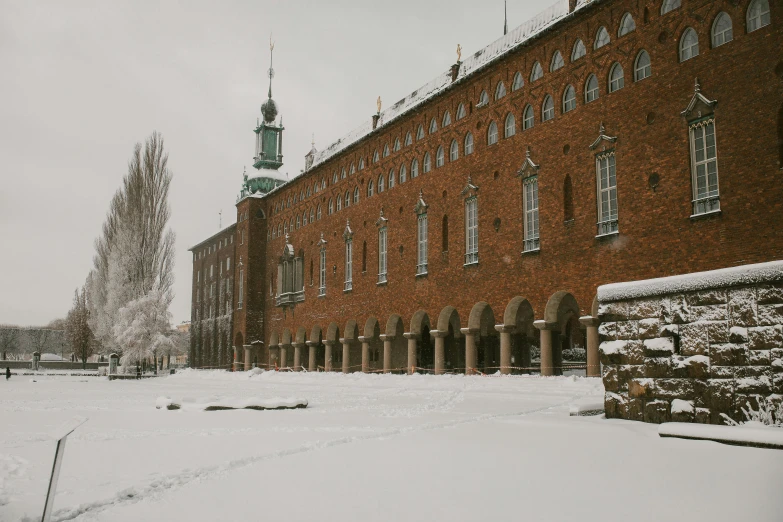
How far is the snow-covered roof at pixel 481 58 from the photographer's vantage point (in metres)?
23.0

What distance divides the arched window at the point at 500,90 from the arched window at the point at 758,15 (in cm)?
892

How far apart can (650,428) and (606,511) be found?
2.77 meters

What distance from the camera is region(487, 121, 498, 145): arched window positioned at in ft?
81.7

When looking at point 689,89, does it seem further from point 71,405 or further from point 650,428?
point 71,405

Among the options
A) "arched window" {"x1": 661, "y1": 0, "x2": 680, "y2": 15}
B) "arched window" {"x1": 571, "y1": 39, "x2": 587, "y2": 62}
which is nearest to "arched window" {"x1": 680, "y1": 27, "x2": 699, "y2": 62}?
"arched window" {"x1": 661, "y1": 0, "x2": 680, "y2": 15}

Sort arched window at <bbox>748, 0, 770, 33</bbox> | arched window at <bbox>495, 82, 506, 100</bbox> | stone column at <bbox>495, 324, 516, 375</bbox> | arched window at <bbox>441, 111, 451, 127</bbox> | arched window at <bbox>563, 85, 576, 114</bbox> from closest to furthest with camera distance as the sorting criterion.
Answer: arched window at <bbox>748, 0, 770, 33</bbox>, arched window at <bbox>563, 85, 576, 114</bbox>, stone column at <bbox>495, 324, 516, 375</bbox>, arched window at <bbox>495, 82, 506, 100</bbox>, arched window at <bbox>441, 111, 451, 127</bbox>

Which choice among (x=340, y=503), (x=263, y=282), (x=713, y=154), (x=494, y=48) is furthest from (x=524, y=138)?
(x=263, y=282)

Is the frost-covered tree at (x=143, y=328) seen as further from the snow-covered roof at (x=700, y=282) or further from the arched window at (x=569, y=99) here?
the snow-covered roof at (x=700, y=282)

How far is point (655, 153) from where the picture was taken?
1895 cm

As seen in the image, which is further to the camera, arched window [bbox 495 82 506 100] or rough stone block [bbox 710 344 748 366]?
arched window [bbox 495 82 506 100]

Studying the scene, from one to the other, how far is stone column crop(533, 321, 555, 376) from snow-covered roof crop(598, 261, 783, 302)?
1440cm

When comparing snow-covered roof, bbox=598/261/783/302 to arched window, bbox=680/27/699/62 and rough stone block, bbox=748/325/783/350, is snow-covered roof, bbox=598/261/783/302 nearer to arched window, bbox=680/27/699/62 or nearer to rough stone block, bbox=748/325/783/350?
rough stone block, bbox=748/325/783/350

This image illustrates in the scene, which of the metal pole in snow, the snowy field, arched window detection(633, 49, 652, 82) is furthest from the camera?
arched window detection(633, 49, 652, 82)

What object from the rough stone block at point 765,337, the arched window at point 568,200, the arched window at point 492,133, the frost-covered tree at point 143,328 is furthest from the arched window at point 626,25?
the frost-covered tree at point 143,328
